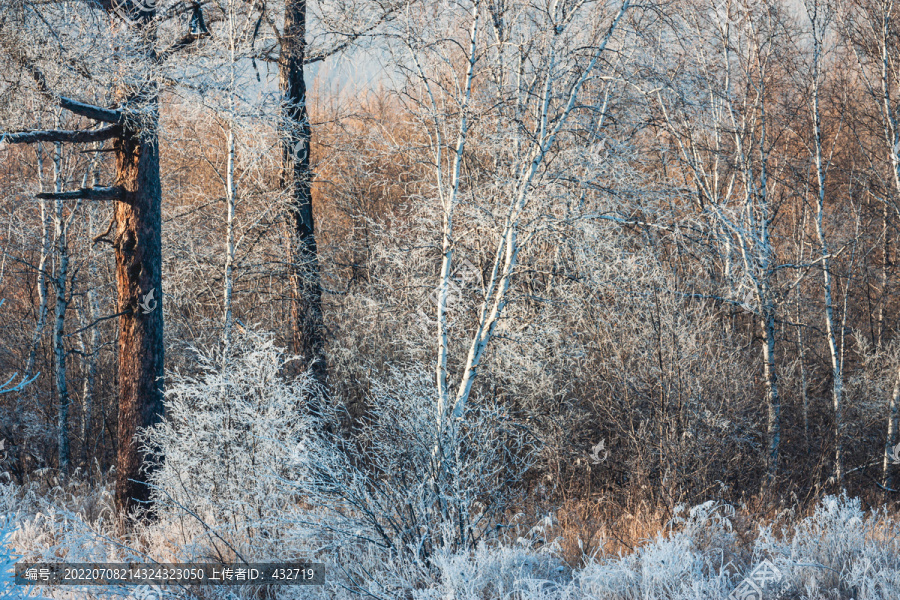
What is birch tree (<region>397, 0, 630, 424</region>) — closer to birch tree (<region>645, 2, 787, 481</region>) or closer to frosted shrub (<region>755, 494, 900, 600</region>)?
frosted shrub (<region>755, 494, 900, 600</region>)

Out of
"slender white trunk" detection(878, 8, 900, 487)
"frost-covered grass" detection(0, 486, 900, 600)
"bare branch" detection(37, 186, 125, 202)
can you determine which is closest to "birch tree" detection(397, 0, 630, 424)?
"frost-covered grass" detection(0, 486, 900, 600)

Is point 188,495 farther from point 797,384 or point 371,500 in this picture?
point 797,384

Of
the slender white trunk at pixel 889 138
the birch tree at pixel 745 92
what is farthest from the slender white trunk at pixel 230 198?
the slender white trunk at pixel 889 138

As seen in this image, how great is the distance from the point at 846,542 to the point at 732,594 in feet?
4.56

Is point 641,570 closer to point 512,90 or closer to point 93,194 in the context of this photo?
point 512,90

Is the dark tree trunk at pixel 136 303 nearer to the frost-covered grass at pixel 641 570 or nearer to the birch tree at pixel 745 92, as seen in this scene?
the frost-covered grass at pixel 641 570

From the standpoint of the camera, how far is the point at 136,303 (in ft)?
24.7

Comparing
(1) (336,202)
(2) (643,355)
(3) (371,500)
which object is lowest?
(3) (371,500)

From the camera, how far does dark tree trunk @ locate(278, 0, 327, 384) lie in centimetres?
966

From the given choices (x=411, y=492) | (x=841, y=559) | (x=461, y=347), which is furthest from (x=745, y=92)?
(x=411, y=492)

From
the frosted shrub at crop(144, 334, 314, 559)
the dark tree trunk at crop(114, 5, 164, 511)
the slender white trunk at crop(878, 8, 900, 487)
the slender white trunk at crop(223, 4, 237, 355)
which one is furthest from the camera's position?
the slender white trunk at crop(878, 8, 900, 487)

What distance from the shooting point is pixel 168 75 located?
7188 mm

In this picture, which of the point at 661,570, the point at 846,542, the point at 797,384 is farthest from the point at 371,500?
the point at 797,384

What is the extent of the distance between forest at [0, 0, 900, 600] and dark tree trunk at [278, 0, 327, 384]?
0.05m
